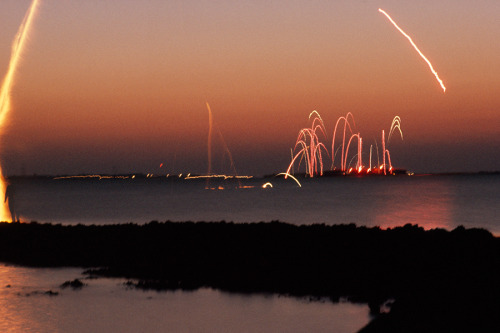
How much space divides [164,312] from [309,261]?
23.0 feet

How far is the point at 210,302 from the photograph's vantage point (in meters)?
18.1

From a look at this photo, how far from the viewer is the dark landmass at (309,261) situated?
12.0 m

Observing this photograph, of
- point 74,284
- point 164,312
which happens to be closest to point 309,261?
point 164,312

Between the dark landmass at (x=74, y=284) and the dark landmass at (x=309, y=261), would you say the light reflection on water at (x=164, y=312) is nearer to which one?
the dark landmass at (x=74, y=284)

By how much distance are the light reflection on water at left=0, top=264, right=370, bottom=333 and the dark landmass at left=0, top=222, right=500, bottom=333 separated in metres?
0.96

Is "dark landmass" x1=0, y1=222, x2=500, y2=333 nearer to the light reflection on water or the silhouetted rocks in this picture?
the light reflection on water

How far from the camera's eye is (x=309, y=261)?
22.5m

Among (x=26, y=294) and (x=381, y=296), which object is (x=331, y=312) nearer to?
(x=381, y=296)

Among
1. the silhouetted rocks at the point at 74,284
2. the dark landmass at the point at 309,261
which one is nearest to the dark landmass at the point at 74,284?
the silhouetted rocks at the point at 74,284

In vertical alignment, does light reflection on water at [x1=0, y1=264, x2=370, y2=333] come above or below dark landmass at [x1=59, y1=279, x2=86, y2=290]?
below

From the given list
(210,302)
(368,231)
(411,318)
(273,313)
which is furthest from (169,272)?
(411,318)

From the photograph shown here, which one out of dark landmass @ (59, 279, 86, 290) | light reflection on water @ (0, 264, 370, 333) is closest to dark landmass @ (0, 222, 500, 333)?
light reflection on water @ (0, 264, 370, 333)

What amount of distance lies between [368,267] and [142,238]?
1246 centimetres

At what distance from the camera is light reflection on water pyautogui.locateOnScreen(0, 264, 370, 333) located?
15641mm
